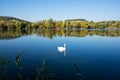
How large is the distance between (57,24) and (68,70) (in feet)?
332

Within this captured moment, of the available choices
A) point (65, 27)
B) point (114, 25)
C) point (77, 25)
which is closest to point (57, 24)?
point (65, 27)

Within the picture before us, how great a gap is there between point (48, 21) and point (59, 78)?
316ft

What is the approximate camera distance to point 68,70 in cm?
1148

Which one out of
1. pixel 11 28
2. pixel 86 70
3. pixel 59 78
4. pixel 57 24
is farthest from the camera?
pixel 57 24

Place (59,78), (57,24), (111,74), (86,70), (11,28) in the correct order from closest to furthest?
(59,78) < (111,74) < (86,70) < (11,28) < (57,24)

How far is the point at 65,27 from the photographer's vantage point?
118 metres

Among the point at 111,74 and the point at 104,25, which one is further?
the point at 104,25

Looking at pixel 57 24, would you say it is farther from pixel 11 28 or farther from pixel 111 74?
pixel 111 74

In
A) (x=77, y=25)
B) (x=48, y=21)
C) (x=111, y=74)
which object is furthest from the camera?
(x=77, y=25)

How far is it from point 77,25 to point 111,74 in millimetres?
111265

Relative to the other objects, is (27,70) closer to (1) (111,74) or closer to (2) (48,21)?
(1) (111,74)

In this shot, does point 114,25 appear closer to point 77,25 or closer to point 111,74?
point 77,25

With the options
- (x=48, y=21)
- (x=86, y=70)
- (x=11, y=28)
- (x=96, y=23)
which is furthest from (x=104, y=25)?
(x=86, y=70)

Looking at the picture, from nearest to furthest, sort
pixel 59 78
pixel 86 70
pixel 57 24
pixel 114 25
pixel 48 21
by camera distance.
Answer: pixel 59 78
pixel 86 70
pixel 48 21
pixel 57 24
pixel 114 25
